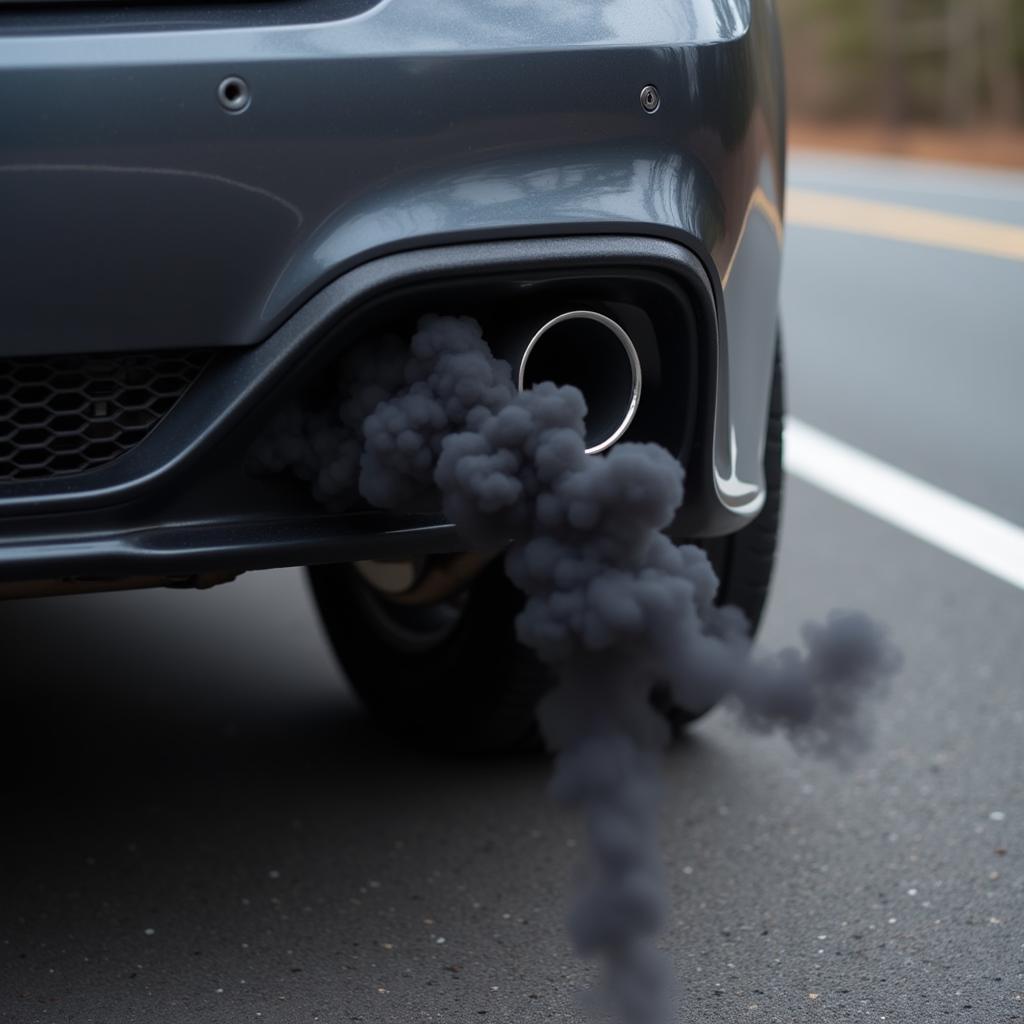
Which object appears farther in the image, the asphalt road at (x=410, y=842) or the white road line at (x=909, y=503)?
the white road line at (x=909, y=503)

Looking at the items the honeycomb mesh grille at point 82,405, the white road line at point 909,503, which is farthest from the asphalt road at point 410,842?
the honeycomb mesh grille at point 82,405

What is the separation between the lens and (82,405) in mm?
2062

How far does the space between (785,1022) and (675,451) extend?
0.70 meters

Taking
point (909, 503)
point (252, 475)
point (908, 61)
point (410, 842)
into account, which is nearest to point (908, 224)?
point (909, 503)

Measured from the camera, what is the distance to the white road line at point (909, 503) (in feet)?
14.4

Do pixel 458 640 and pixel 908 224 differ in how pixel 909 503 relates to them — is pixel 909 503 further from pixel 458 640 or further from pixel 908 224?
pixel 908 224

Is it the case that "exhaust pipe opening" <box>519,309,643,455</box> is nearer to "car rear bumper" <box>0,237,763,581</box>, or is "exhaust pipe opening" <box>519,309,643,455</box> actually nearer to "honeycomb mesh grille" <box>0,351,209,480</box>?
"car rear bumper" <box>0,237,763,581</box>

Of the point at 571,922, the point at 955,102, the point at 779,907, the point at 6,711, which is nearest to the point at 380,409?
the point at 571,922

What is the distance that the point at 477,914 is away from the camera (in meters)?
2.47

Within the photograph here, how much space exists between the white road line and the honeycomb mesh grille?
8.48 feet

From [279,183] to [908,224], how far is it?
11.6 metres

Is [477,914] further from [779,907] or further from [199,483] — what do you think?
[199,483]

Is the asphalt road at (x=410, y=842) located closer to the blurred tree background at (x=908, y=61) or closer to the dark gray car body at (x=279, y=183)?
the dark gray car body at (x=279, y=183)

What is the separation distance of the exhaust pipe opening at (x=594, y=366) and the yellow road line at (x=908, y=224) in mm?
8786
